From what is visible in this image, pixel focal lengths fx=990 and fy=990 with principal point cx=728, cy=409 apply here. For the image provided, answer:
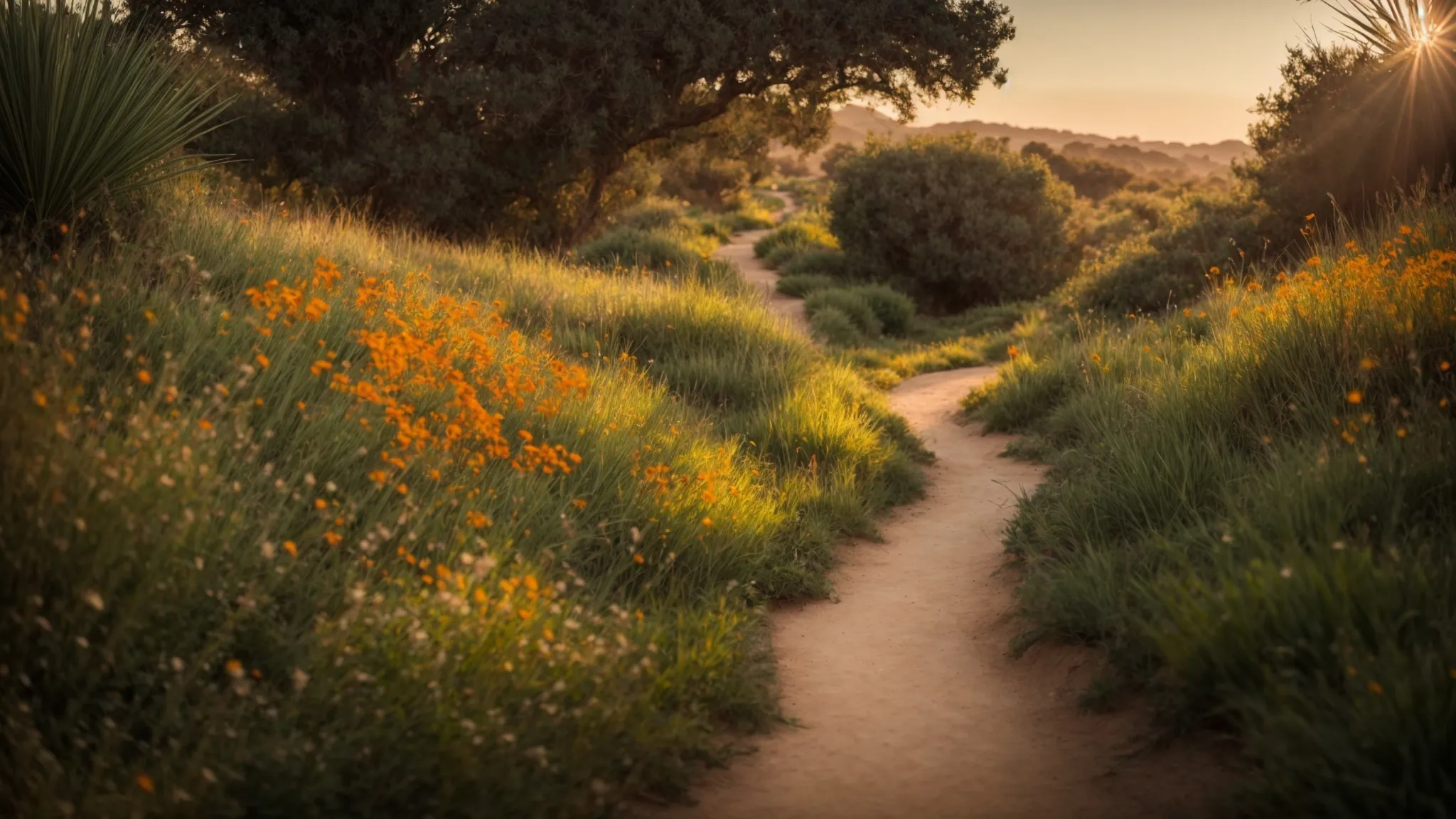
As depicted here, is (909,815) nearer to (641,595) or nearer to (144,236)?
(641,595)

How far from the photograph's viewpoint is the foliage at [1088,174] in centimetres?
5081

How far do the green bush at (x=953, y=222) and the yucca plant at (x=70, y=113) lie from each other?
15.2m

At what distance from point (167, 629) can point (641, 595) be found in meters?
A: 2.28

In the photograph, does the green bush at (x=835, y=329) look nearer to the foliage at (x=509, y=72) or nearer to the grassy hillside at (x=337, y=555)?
the foliage at (x=509, y=72)

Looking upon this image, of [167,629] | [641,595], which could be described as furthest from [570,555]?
[167,629]

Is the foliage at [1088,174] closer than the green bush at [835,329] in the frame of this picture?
No

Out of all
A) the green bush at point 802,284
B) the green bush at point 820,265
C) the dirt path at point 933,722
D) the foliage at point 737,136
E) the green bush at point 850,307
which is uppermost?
the foliage at point 737,136

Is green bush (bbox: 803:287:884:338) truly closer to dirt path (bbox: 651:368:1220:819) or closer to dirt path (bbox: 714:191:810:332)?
dirt path (bbox: 714:191:810:332)

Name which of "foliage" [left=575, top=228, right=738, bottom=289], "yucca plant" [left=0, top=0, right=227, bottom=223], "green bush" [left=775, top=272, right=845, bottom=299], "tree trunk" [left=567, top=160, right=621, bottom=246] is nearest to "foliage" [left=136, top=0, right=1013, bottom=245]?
"tree trunk" [left=567, top=160, right=621, bottom=246]

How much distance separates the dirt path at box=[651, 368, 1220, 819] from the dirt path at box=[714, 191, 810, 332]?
226 inches

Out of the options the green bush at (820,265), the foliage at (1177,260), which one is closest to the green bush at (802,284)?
the green bush at (820,265)

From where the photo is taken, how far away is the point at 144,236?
590 centimetres

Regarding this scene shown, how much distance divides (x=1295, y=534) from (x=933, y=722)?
1680 mm

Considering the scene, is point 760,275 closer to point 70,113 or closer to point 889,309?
point 889,309
